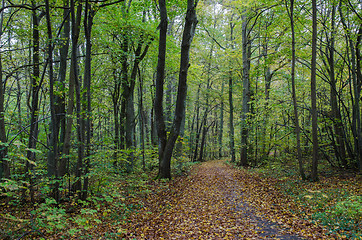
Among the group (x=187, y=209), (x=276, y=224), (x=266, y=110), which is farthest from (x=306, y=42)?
(x=187, y=209)

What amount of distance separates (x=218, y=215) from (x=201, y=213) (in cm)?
50

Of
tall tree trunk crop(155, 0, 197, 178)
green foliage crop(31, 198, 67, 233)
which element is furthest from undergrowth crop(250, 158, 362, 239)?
green foliage crop(31, 198, 67, 233)

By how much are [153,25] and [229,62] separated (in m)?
8.02

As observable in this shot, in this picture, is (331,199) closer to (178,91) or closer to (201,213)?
(201,213)

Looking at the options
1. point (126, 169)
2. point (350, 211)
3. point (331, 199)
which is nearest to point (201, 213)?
point (350, 211)

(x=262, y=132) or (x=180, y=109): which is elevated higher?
(x=180, y=109)

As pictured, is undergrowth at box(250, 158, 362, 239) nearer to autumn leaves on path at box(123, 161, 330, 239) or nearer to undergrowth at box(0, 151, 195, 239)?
autumn leaves on path at box(123, 161, 330, 239)

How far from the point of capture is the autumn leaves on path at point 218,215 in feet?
14.6

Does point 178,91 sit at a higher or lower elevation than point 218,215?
higher

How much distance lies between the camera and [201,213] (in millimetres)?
5762

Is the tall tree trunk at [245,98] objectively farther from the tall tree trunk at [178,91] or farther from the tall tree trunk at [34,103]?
the tall tree trunk at [34,103]

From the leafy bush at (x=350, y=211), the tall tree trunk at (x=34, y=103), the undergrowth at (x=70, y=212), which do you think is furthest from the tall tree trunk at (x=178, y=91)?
the leafy bush at (x=350, y=211)

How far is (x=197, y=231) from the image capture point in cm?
471

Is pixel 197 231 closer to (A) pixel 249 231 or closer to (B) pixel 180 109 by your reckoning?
(A) pixel 249 231
